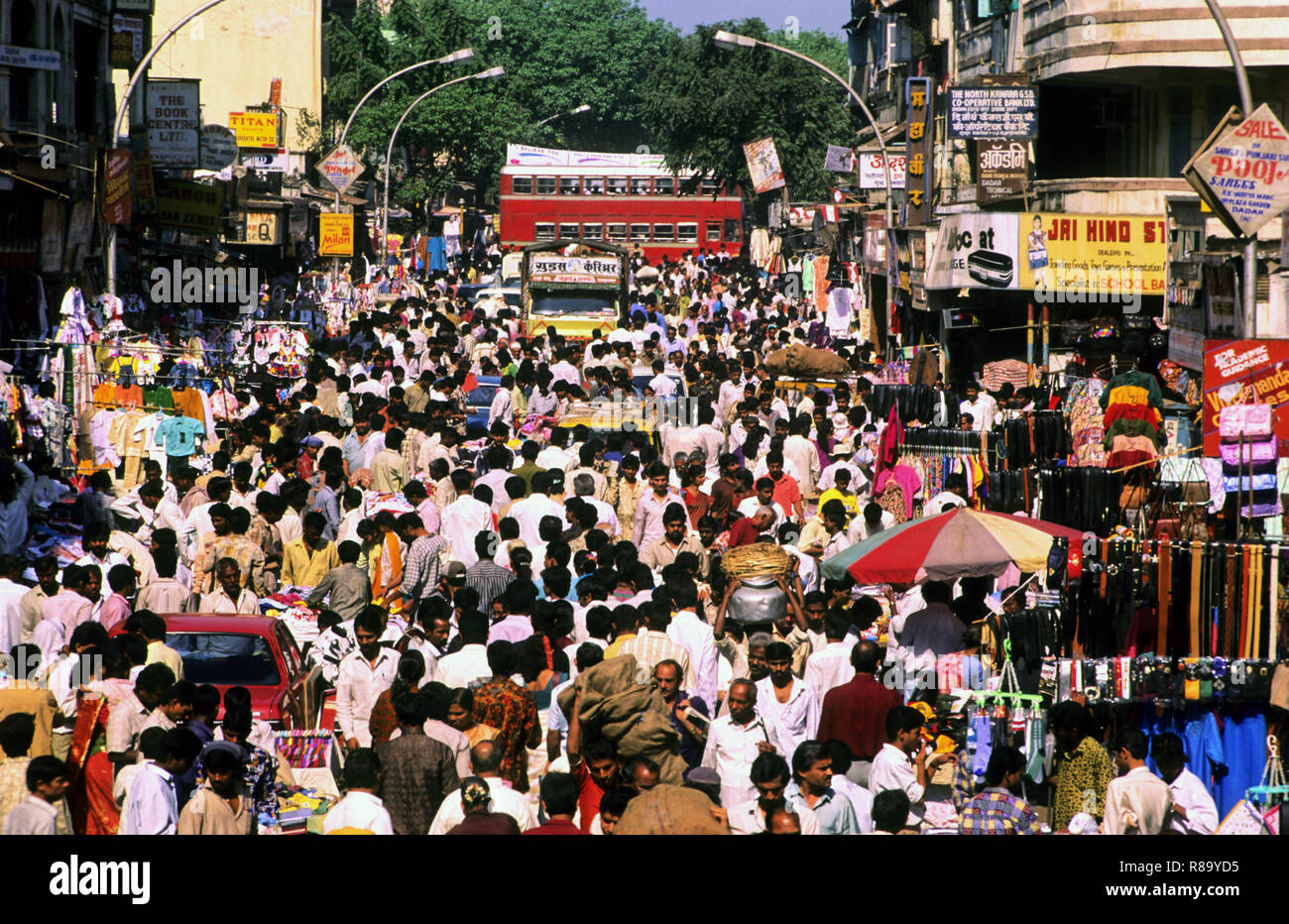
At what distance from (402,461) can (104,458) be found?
3.78 metres

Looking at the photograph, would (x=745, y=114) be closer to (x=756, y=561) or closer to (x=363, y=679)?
(x=756, y=561)

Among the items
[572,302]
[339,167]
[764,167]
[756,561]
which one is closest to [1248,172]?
[756,561]

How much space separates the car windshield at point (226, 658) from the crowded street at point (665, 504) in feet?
0.07

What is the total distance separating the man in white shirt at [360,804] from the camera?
7.71 meters

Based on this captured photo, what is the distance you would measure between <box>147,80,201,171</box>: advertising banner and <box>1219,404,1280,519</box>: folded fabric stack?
74.4ft

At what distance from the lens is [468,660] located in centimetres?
1018

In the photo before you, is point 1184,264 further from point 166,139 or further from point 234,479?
point 166,139

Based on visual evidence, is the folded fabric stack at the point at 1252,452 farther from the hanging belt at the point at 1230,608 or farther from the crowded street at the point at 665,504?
the hanging belt at the point at 1230,608

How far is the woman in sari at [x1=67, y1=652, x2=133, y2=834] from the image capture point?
335 inches

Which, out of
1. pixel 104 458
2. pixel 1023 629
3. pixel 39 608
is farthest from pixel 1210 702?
pixel 104 458

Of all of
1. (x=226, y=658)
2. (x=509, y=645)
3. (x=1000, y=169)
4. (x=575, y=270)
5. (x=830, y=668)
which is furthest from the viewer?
(x=575, y=270)

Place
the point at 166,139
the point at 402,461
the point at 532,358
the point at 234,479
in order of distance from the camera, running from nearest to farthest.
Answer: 1. the point at 234,479
2. the point at 402,461
3. the point at 532,358
4. the point at 166,139

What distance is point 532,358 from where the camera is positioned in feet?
88.2

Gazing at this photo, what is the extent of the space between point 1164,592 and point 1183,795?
283 cm
